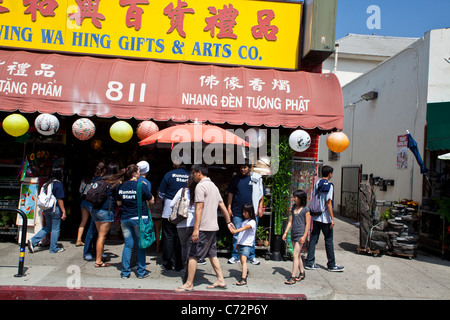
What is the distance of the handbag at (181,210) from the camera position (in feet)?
17.6

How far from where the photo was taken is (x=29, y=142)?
8.14 metres

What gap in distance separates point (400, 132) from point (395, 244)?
4677 millimetres

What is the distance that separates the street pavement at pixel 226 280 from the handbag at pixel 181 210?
3.35 ft

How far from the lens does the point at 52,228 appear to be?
22.9ft

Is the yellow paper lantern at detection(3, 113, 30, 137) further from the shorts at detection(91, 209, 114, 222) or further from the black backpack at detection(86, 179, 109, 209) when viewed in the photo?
the shorts at detection(91, 209, 114, 222)

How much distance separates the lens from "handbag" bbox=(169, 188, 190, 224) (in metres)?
5.35

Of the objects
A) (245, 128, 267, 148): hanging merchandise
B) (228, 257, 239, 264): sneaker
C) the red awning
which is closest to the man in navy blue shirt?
(228, 257, 239, 264): sneaker

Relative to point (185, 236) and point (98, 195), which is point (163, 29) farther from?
point (185, 236)

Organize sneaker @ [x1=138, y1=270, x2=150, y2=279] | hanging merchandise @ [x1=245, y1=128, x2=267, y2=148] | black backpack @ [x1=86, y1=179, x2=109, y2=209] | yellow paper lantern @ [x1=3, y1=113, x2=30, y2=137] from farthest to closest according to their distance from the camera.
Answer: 1. hanging merchandise @ [x1=245, y1=128, x2=267, y2=148]
2. yellow paper lantern @ [x1=3, y1=113, x2=30, y2=137]
3. black backpack @ [x1=86, y1=179, x2=109, y2=209]
4. sneaker @ [x1=138, y1=270, x2=150, y2=279]

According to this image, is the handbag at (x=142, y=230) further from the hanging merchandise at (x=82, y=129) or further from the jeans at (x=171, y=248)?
the hanging merchandise at (x=82, y=129)

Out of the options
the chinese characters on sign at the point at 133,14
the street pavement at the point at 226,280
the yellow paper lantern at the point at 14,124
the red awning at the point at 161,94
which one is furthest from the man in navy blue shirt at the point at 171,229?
the chinese characters on sign at the point at 133,14

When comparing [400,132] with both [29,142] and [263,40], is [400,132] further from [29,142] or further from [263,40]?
[29,142]

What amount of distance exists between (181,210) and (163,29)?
475cm

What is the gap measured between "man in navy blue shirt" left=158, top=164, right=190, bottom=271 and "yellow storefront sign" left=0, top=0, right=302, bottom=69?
3.25 metres
